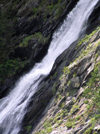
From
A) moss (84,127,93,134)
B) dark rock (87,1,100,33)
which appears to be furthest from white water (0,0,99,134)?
moss (84,127,93,134)

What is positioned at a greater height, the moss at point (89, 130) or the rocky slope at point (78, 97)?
the rocky slope at point (78, 97)

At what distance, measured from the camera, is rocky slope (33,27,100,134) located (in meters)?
9.26

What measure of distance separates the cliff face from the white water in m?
0.93

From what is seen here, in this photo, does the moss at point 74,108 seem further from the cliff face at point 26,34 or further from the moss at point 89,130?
the cliff face at point 26,34

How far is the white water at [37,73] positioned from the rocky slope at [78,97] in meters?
2.43

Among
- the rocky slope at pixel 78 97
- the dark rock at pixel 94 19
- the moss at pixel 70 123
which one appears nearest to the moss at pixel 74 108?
the rocky slope at pixel 78 97

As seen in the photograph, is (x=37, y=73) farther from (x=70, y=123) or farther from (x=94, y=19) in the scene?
(x=70, y=123)

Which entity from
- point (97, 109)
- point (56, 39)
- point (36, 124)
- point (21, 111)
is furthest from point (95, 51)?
point (56, 39)

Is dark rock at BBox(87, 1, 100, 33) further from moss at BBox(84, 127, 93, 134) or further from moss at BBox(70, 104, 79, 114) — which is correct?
moss at BBox(84, 127, 93, 134)

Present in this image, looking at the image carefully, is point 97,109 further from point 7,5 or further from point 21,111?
point 7,5

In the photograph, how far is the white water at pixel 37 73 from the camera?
14.2 meters

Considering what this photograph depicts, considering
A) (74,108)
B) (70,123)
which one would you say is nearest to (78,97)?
(74,108)

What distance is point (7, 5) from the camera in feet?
89.0

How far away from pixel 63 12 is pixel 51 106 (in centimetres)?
1150
